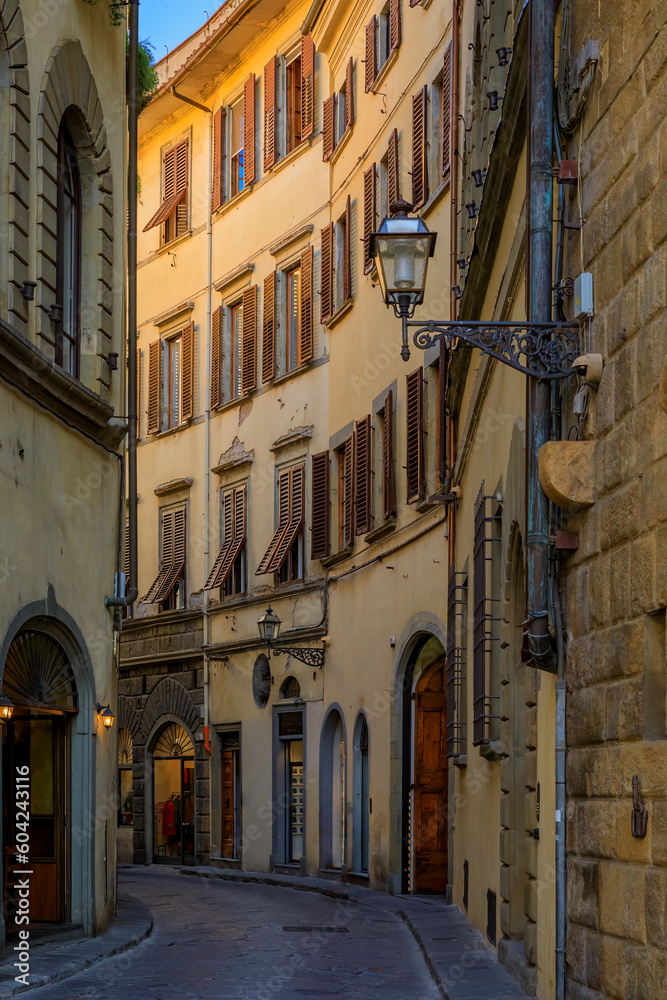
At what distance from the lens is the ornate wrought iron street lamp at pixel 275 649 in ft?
81.0

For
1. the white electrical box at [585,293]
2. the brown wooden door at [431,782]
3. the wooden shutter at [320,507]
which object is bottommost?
the brown wooden door at [431,782]

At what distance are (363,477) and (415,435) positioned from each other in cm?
281

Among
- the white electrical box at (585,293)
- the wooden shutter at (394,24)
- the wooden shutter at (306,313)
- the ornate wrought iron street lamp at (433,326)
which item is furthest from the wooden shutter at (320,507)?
the white electrical box at (585,293)

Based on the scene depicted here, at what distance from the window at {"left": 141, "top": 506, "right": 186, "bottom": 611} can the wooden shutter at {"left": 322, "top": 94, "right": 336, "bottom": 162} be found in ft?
27.2

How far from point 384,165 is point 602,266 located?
1596 cm

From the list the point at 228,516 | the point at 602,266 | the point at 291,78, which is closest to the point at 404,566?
the point at 228,516

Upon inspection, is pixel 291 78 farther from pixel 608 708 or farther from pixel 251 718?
pixel 608 708

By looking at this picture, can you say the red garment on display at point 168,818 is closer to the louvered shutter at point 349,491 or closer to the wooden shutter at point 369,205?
the louvered shutter at point 349,491

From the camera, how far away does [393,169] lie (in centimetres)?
2200

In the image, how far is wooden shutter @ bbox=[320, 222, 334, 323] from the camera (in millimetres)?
25719

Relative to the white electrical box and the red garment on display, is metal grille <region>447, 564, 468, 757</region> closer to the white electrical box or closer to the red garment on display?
the white electrical box

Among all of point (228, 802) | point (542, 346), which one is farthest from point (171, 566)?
point (542, 346)

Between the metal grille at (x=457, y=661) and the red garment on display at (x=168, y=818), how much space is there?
44.9 ft

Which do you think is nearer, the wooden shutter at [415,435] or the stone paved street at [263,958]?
the stone paved street at [263,958]
